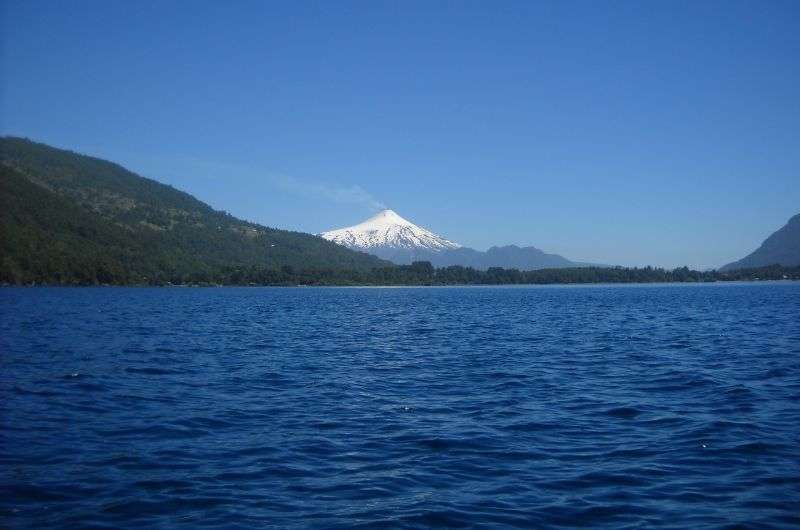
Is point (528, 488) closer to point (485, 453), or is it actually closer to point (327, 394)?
point (485, 453)

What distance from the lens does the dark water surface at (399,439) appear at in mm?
11320

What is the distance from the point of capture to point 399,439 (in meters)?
16.2

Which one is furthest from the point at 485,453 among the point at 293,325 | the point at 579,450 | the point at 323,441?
the point at 293,325

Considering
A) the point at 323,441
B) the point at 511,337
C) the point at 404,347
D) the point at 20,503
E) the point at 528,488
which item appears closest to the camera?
the point at 20,503

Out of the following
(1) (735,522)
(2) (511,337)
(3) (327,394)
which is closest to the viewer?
(1) (735,522)

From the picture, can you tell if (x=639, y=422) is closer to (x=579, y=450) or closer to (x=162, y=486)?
(x=579, y=450)

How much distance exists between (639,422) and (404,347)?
68.6 feet

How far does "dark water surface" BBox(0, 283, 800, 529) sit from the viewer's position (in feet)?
37.1

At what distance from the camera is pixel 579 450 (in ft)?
49.5

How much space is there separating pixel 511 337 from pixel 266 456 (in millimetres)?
31355

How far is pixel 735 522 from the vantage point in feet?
35.1

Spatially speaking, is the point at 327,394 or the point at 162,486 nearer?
the point at 162,486

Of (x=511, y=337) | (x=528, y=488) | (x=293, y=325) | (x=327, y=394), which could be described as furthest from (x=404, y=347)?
(x=528, y=488)

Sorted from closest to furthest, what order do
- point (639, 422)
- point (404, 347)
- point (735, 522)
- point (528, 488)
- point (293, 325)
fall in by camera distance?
point (735, 522) < point (528, 488) < point (639, 422) < point (404, 347) < point (293, 325)
